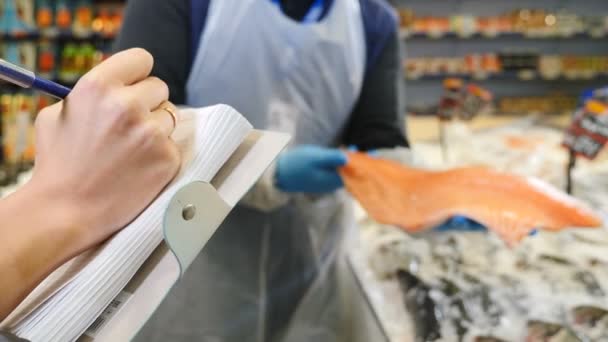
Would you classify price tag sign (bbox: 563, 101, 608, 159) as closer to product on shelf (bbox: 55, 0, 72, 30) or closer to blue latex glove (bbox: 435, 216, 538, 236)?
blue latex glove (bbox: 435, 216, 538, 236)

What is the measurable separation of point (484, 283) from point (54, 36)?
135 inches

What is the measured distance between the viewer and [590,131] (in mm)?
935

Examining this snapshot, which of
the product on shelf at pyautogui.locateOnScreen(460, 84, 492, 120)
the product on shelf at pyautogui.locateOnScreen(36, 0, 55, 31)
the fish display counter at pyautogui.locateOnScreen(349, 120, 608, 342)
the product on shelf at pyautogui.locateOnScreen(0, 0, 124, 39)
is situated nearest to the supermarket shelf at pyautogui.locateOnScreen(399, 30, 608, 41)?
the product on shelf at pyautogui.locateOnScreen(0, 0, 124, 39)

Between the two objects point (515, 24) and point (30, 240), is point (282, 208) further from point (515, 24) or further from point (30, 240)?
point (515, 24)

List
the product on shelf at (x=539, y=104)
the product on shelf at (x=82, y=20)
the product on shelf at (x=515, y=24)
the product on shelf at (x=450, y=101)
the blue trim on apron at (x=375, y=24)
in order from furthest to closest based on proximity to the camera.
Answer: the product on shelf at (x=539, y=104)
the product on shelf at (x=515, y=24)
the product on shelf at (x=82, y=20)
the product on shelf at (x=450, y=101)
the blue trim on apron at (x=375, y=24)

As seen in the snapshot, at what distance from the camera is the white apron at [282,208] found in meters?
0.75

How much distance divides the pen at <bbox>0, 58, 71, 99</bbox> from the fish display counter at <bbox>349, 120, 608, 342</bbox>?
471mm

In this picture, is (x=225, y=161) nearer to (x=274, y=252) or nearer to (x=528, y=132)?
(x=274, y=252)

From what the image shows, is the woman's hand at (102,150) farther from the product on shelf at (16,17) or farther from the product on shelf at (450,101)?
the product on shelf at (16,17)

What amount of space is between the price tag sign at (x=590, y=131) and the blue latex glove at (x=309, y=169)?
0.50 m

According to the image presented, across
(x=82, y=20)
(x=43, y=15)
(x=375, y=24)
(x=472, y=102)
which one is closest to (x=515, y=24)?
(x=472, y=102)

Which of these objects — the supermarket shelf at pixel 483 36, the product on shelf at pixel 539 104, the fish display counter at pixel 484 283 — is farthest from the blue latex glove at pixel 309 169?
the product on shelf at pixel 539 104

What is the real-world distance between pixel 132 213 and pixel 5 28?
Answer: 3449mm

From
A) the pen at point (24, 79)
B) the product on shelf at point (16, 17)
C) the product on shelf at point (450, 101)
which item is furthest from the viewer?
the product on shelf at point (16, 17)
